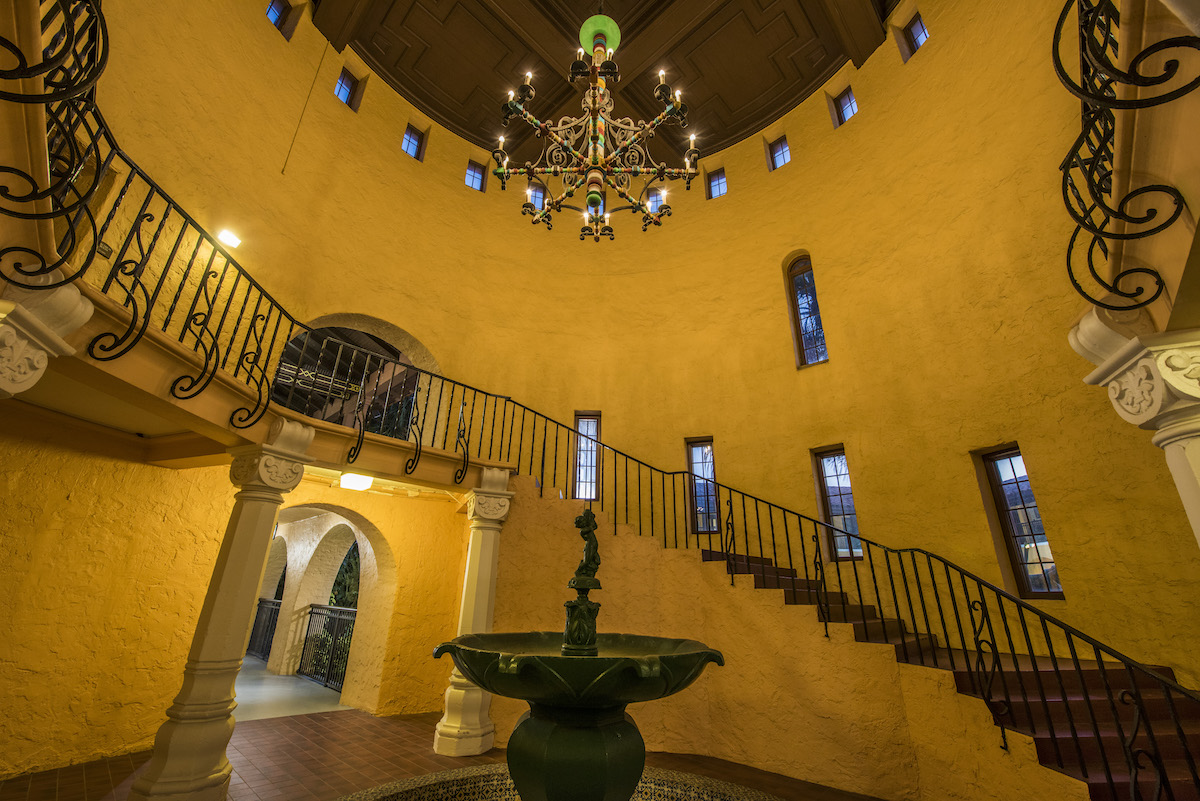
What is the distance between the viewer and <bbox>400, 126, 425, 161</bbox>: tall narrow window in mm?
9797

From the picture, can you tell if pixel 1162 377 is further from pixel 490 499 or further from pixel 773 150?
pixel 773 150

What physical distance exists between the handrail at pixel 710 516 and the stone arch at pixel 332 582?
1.90 metres

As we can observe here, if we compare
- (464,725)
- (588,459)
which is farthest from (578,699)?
(588,459)

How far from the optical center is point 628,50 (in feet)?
30.7

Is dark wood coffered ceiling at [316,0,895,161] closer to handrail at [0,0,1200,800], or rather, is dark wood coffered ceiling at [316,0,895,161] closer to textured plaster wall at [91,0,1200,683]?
textured plaster wall at [91,0,1200,683]

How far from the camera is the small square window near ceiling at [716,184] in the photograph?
10.4m

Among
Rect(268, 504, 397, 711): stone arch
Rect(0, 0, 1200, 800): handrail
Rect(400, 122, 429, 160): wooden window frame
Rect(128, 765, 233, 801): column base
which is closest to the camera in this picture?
Rect(0, 0, 1200, 800): handrail

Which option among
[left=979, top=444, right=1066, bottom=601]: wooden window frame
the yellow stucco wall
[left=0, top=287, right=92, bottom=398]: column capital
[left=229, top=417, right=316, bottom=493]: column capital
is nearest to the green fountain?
[left=0, top=287, right=92, bottom=398]: column capital

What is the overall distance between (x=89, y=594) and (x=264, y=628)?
8650 mm

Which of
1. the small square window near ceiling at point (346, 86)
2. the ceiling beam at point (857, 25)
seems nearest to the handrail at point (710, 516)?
the small square window near ceiling at point (346, 86)

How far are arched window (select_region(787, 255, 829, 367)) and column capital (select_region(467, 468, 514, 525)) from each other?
4.87 meters

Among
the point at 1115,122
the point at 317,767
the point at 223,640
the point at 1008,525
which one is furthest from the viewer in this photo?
the point at 1008,525

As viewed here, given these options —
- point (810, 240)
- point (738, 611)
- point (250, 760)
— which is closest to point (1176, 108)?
point (738, 611)

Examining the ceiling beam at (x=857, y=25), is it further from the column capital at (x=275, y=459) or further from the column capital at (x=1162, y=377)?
the column capital at (x=275, y=459)
